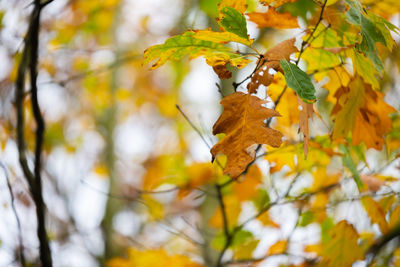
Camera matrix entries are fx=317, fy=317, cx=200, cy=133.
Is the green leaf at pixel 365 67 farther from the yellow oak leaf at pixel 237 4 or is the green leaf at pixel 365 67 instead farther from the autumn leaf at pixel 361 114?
the yellow oak leaf at pixel 237 4

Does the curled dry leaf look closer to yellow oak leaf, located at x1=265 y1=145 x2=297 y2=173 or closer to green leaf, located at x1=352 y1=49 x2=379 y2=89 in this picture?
green leaf, located at x1=352 y1=49 x2=379 y2=89

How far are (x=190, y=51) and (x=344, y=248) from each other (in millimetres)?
769

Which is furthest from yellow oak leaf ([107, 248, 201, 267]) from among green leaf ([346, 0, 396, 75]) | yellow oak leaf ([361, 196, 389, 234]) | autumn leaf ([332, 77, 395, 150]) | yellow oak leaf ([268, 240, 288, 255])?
green leaf ([346, 0, 396, 75])

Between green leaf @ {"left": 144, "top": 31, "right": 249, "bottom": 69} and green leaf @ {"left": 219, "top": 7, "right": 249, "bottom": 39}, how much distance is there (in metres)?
0.05

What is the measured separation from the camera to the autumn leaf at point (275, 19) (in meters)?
0.78

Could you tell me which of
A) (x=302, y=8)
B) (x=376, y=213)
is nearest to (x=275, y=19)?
(x=302, y=8)

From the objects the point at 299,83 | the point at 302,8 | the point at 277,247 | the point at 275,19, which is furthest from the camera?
the point at 277,247

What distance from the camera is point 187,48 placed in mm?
674

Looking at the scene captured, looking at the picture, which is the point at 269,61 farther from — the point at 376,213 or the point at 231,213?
the point at 231,213

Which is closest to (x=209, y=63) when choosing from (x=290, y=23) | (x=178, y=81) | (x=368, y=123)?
(x=290, y=23)

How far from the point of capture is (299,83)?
0.58m

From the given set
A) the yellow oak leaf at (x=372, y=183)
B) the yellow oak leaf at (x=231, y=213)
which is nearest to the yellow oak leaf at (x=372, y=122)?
the yellow oak leaf at (x=372, y=183)

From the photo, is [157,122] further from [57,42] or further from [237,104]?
[237,104]

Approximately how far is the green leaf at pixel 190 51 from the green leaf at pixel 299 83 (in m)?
0.09
